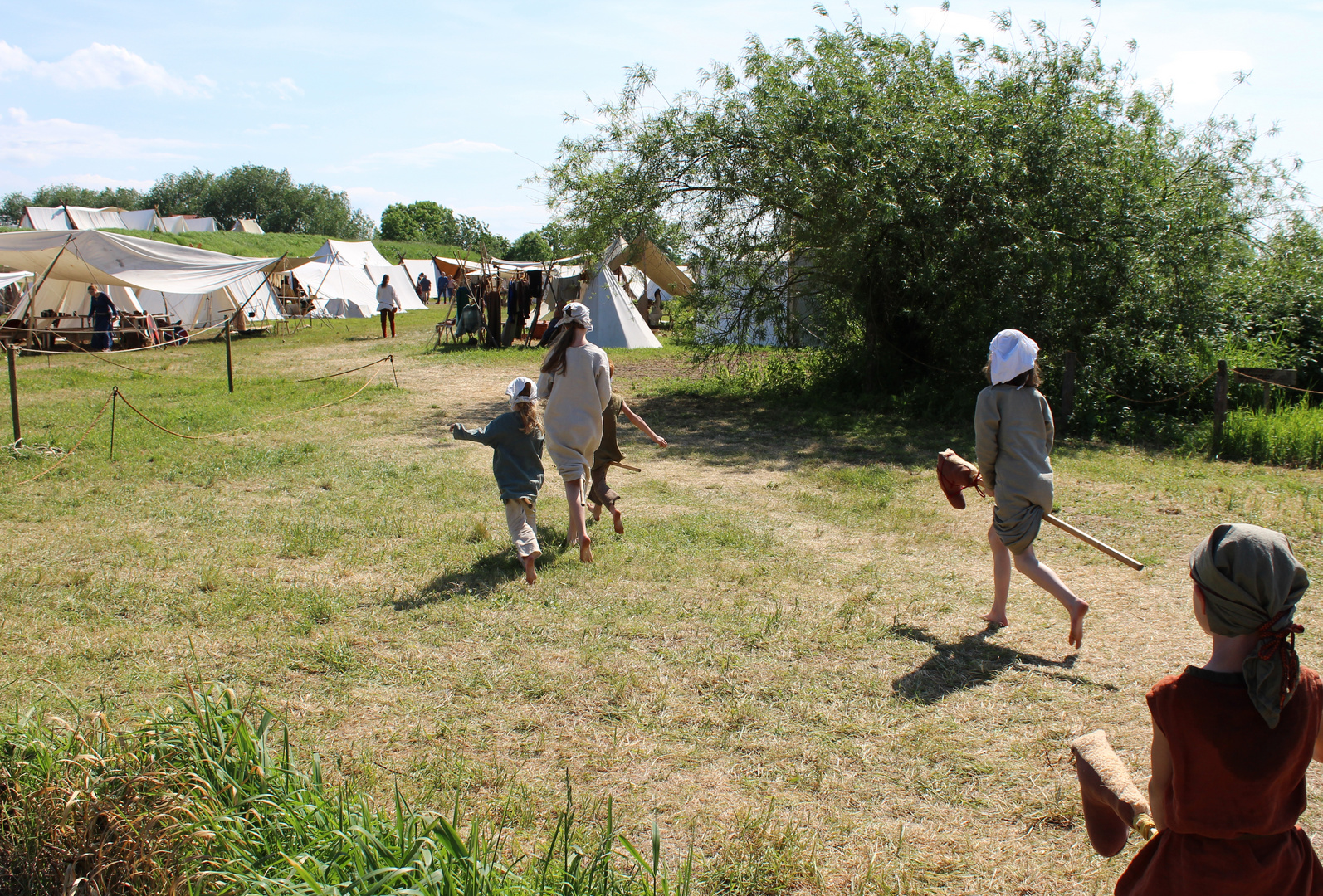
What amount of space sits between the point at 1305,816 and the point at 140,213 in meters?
60.5

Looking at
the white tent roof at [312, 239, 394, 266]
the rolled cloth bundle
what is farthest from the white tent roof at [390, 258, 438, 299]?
the rolled cloth bundle

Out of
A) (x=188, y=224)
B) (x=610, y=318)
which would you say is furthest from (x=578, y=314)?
(x=188, y=224)

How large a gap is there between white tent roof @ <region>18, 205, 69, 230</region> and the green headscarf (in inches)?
1930

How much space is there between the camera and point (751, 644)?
15.2 ft

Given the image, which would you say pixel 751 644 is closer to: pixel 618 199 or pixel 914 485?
pixel 914 485

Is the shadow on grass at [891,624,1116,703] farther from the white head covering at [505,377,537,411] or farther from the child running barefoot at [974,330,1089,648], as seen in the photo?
the white head covering at [505,377,537,411]

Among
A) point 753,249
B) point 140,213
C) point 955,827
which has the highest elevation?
point 140,213

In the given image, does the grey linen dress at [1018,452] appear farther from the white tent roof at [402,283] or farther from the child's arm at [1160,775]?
the white tent roof at [402,283]

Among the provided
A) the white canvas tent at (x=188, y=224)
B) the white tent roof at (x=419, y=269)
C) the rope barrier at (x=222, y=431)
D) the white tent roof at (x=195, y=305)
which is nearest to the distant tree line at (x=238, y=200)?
the white canvas tent at (x=188, y=224)

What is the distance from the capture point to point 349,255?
35344 millimetres

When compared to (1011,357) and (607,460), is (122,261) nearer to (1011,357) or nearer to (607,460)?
(607,460)

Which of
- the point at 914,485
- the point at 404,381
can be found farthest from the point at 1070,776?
the point at 404,381

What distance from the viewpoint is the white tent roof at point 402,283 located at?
1425 inches

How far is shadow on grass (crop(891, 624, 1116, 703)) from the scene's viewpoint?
163 inches
